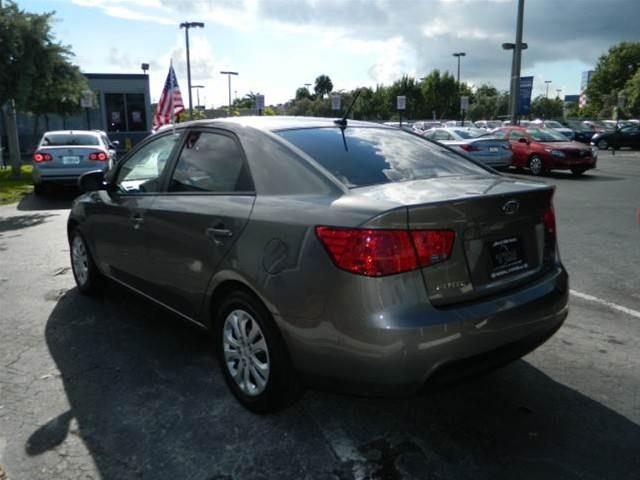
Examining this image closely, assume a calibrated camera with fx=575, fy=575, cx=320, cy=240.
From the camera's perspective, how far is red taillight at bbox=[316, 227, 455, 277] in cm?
255

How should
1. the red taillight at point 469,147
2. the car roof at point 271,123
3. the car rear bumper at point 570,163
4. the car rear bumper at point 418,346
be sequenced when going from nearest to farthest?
the car rear bumper at point 418,346 → the car roof at point 271,123 → the car rear bumper at point 570,163 → the red taillight at point 469,147

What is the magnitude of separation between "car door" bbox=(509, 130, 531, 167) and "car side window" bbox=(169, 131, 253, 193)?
15.5m

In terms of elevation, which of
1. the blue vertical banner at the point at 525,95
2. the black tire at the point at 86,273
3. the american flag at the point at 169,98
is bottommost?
the black tire at the point at 86,273

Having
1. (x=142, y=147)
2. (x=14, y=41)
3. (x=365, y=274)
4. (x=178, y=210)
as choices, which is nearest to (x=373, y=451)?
(x=365, y=274)

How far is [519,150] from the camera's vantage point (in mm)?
17797

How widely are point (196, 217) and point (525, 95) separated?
85.5 ft

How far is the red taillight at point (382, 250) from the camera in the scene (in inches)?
100

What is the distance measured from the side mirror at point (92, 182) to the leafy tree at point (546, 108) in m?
119

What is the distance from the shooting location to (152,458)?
282 centimetres

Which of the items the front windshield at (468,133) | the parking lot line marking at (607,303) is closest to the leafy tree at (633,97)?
the front windshield at (468,133)

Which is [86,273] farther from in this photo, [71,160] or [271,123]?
[71,160]

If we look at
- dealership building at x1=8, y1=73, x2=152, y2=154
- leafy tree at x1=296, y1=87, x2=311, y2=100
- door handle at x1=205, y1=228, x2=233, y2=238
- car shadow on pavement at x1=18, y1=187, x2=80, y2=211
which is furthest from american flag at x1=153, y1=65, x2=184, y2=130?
leafy tree at x1=296, y1=87, x2=311, y2=100

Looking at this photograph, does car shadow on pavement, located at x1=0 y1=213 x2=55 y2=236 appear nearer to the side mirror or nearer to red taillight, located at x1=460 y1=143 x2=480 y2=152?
the side mirror

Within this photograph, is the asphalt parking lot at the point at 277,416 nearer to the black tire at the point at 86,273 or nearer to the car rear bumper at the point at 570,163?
the black tire at the point at 86,273
